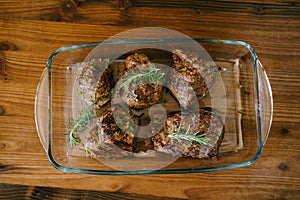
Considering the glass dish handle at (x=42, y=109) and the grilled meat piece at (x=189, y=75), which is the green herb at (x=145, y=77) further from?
the glass dish handle at (x=42, y=109)

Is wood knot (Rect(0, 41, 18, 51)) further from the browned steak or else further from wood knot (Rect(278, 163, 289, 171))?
wood knot (Rect(278, 163, 289, 171))

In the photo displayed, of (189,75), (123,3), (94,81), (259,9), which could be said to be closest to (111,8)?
(123,3)

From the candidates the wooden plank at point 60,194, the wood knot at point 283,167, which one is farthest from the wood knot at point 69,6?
the wood knot at point 283,167

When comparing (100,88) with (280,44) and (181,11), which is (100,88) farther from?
(280,44)

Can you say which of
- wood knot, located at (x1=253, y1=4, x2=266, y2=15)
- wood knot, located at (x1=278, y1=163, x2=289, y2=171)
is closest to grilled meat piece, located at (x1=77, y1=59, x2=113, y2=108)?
wood knot, located at (x1=253, y1=4, x2=266, y2=15)

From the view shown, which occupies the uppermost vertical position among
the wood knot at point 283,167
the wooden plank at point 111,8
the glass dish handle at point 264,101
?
the wooden plank at point 111,8

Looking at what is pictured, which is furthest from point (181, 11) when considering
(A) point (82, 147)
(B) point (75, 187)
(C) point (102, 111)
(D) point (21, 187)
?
(D) point (21, 187)
